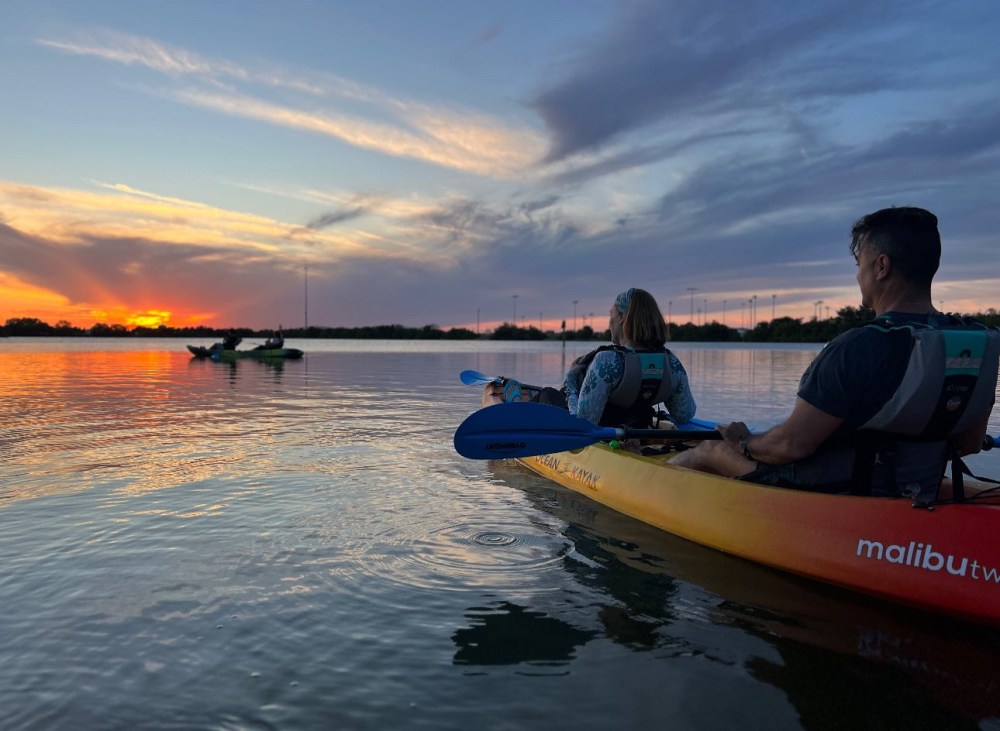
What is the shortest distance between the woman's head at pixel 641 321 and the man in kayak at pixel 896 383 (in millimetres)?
2262

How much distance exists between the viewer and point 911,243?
4105mm

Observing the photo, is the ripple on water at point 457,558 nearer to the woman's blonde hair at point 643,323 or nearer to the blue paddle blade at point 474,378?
the woman's blonde hair at point 643,323

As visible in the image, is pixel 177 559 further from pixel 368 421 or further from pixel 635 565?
pixel 368 421

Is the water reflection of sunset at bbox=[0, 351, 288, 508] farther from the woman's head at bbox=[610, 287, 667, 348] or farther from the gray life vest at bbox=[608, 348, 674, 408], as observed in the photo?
the woman's head at bbox=[610, 287, 667, 348]

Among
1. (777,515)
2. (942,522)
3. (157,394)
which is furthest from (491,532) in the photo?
(157,394)

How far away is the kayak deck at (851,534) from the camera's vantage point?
3891mm

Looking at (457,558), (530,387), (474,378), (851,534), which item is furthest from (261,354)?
(851,534)

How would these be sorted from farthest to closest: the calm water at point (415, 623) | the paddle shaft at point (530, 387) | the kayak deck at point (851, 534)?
1. the paddle shaft at point (530, 387)
2. the kayak deck at point (851, 534)
3. the calm water at point (415, 623)

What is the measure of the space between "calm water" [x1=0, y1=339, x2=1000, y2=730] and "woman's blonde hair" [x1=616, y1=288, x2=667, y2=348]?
6.04 feet

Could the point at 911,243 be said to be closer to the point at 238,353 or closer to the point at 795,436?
the point at 795,436

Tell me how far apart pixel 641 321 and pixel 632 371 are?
52 centimetres

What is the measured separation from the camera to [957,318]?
4203 millimetres

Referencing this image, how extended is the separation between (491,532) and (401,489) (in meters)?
1.90

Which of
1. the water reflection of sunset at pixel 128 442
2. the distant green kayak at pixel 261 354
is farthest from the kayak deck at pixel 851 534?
the distant green kayak at pixel 261 354
